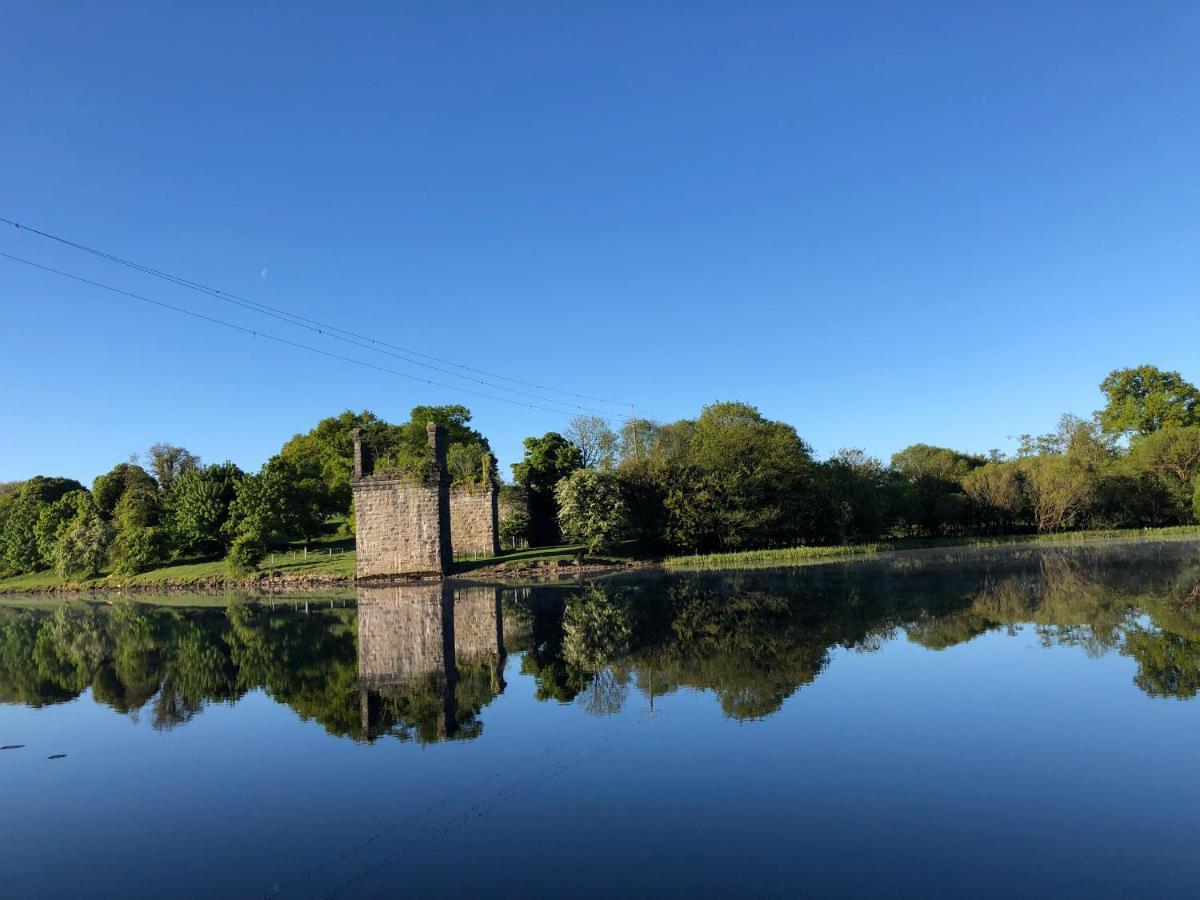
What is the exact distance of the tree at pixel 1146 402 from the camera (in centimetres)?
7069

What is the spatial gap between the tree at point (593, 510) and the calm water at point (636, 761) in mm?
25592

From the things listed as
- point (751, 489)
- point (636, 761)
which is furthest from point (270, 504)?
point (636, 761)

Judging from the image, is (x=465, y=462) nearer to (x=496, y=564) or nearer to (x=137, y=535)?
(x=496, y=564)

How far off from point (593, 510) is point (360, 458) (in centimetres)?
1289

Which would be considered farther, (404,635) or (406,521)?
(406,521)

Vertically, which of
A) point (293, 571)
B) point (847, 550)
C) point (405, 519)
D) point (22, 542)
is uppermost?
point (22, 542)

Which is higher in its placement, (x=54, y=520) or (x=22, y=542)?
(x=54, y=520)

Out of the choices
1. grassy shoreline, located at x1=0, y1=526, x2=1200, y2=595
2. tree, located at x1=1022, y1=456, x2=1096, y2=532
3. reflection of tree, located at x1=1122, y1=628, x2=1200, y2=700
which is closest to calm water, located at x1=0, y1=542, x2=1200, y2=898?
reflection of tree, located at x1=1122, y1=628, x2=1200, y2=700

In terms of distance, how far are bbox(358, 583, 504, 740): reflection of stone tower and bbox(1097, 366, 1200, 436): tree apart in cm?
6953

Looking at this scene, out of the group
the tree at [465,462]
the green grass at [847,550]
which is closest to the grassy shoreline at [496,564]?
the green grass at [847,550]

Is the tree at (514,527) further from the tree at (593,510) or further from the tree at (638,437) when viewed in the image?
the tree at (638,437)

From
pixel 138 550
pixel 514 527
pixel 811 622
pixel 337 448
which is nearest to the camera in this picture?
pixel 811 622

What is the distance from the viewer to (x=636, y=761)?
8.45 meters

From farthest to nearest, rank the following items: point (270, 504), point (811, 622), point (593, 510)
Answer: point (270, 504)
point (593, 510)
point (811, 622)
